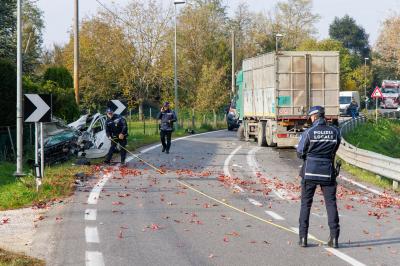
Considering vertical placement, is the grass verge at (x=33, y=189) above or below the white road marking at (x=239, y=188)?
above

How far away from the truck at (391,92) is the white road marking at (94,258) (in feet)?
234

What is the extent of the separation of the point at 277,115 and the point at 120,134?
757cm

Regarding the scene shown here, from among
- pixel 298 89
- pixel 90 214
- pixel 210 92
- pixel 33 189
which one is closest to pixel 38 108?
pixel 33 189

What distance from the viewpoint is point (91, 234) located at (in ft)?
30.2

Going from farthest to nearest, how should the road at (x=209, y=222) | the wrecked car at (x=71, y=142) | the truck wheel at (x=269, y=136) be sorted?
the truck wheel at (x=269, y=136)
the wrecked car at (x=71, y=142)
the road at (x=209, y=222)

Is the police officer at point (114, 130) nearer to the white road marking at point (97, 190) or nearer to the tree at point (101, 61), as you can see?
the white road marking at point (97, 190)

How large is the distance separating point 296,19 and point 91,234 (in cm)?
7575

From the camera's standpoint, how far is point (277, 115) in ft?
80.6

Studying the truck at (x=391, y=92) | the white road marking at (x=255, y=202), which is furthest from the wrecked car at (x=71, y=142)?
the truck at (x=391, y=92)

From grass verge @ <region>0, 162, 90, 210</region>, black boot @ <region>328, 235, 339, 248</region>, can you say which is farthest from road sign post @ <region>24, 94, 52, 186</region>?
black boot @ <region>328, 235, 339, 248</region>

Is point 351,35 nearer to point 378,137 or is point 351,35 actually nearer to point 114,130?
point 378,137

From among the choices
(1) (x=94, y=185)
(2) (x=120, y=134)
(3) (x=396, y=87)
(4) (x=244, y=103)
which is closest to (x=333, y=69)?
(4) (x=244, y=103)

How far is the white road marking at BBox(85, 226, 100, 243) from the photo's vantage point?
880 centimetres

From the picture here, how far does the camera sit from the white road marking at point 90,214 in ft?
34.5
